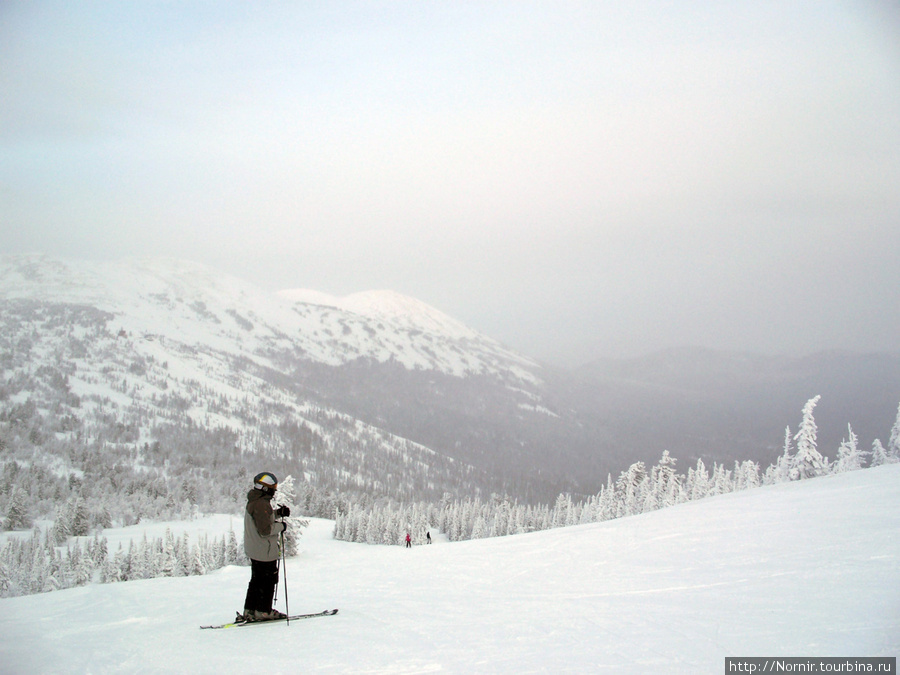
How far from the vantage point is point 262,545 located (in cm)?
Answer: 904

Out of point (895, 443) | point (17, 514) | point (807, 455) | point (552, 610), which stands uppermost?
point (895, 443)

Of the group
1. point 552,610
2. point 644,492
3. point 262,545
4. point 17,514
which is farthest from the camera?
point 17,514

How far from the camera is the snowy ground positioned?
682 cm

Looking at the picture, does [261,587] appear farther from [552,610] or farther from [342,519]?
[342,519]

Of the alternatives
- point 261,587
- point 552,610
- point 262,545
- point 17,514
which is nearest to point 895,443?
point 552,610

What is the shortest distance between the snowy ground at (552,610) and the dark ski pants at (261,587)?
2.10 feet

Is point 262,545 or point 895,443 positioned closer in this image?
point 262,545

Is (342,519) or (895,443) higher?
(895,443)

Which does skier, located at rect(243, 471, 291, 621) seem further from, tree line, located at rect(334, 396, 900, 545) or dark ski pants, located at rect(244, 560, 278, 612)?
tree line, located at rect(334, 396, 900, 545)

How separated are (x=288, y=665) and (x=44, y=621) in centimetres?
711

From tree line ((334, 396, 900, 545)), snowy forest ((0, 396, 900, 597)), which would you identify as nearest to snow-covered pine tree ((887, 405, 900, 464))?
tree line ((334, 396, 900, 545))

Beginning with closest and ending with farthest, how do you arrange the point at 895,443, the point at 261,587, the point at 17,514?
A: 1. the point at 261,587
2. the point at 895,443
3. the point at 17,514

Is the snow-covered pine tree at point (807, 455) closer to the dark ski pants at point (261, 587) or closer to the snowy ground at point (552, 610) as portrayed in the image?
the snowy ground at point (552, 610)

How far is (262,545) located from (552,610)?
555cm
